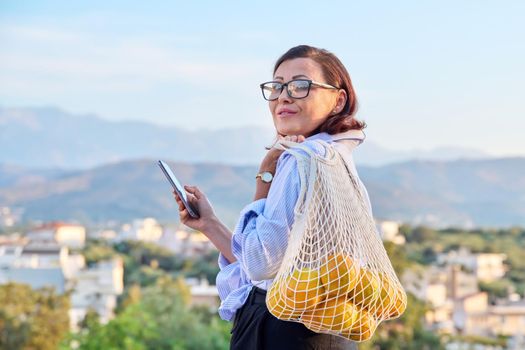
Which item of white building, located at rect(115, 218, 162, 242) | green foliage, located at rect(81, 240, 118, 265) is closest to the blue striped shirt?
green foliage, located at rect(81, 240, 118, 265)

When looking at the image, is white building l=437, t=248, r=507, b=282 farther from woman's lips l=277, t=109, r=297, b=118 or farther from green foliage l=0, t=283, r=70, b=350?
woman's lips l=277, t=109, r=297, b=118

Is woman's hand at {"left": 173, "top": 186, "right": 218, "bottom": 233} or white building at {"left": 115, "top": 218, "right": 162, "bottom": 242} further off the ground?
woman's hand at {"left": 173, "top": 186, "right": 218, "bottom": 233}

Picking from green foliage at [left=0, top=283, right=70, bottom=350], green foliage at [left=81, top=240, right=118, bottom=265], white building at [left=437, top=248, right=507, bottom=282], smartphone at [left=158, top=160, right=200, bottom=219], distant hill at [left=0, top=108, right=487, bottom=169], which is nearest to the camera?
smartphone at [left=158, top=160, right=200, bottom=219]

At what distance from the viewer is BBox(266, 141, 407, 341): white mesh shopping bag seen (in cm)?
163

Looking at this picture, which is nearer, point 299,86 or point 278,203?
point 278,203

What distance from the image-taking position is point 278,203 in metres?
1.69

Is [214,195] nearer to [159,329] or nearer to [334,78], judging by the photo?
[159,329]

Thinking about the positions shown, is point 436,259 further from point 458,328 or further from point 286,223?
point 286,223

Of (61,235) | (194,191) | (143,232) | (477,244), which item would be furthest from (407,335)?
(143,232)

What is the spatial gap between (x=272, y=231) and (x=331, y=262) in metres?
0.11

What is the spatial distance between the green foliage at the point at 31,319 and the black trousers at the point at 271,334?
20598 mm

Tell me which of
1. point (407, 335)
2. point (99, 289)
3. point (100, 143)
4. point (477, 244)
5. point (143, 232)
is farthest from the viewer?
point (100, 143)

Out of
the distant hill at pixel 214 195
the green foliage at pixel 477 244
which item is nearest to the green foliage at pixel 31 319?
the green foliage at pixel 477 244

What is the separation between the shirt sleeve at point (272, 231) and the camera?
168 cm
